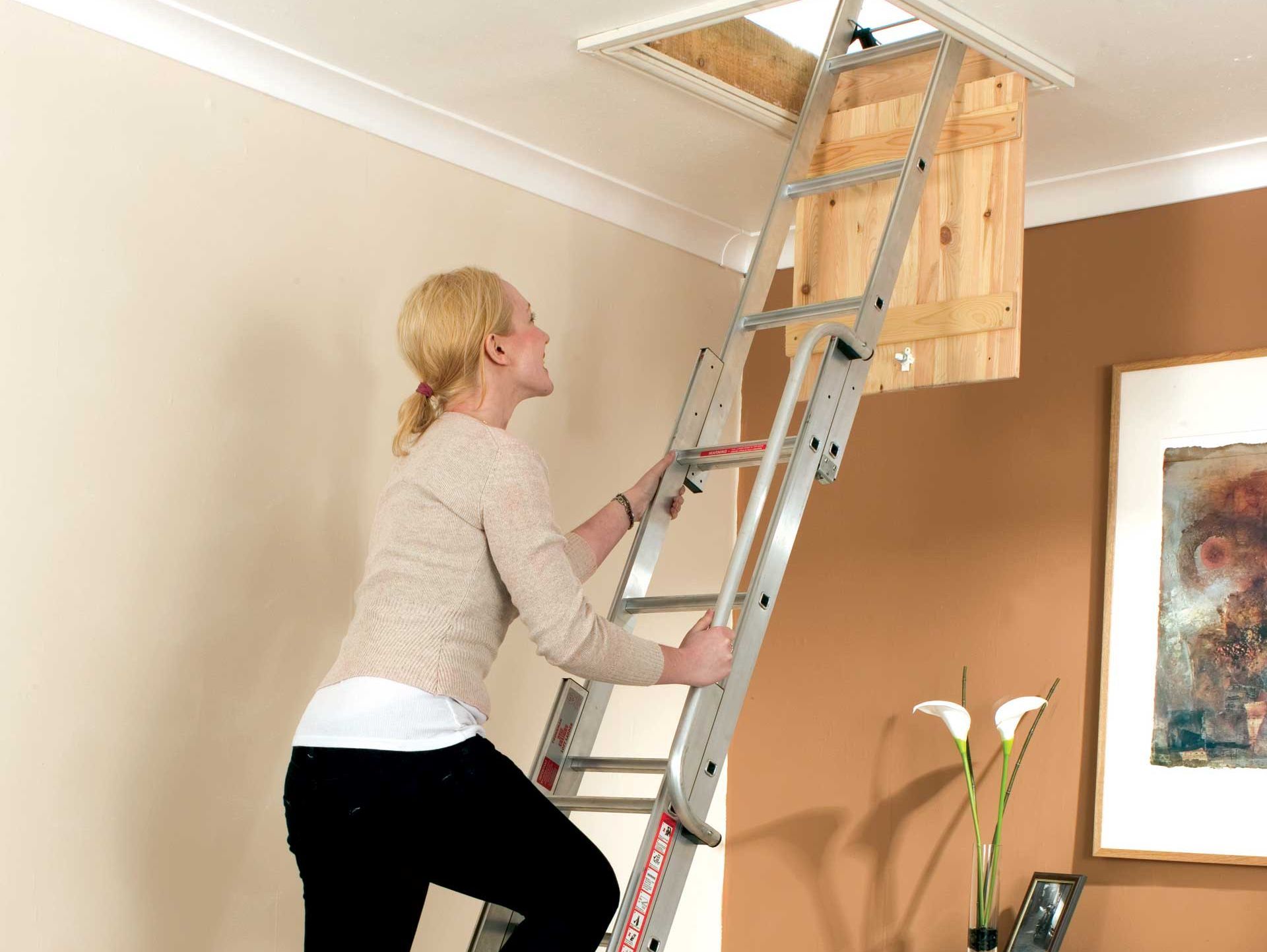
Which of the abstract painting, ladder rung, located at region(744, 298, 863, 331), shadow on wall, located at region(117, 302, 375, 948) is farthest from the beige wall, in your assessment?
the abstract painting

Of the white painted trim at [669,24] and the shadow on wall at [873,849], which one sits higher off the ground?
the white painted trim at [669,24]

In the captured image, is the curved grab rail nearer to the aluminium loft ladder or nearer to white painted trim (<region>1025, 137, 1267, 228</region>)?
the aluminium loft ladder

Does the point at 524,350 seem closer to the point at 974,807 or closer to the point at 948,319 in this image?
the point at 948,319

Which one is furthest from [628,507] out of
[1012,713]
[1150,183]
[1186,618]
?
[1150,183]

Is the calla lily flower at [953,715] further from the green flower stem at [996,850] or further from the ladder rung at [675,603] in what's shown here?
the ladder rung at [675,603]

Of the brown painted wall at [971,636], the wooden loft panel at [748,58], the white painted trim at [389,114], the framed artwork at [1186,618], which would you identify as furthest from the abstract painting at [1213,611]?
the white painted trim at [389,114]

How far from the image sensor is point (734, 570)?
6.77 ft

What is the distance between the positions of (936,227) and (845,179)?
0.71 feet

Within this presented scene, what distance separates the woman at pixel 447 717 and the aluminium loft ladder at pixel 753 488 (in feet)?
0.41

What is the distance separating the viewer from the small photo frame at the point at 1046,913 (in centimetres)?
287

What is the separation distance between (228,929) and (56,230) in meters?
1.38

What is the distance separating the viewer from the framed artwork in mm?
2828

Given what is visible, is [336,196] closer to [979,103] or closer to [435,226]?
[435,226]

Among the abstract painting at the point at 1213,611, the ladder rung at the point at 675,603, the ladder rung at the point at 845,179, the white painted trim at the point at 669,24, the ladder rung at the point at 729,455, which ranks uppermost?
the white painted trim at the point at 669,24
